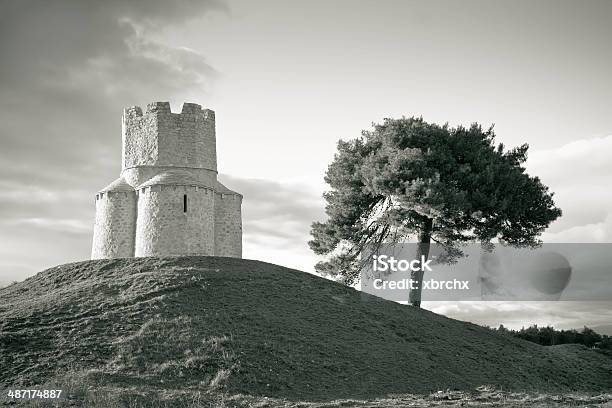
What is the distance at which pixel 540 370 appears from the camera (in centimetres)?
2902

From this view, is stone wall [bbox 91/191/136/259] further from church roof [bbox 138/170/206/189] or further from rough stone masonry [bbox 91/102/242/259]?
church roof [bbox 138/170/206/189]

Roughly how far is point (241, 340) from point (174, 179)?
14662mm

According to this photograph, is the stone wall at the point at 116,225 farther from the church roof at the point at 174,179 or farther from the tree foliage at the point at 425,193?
the tree foliage at the point at 425,193

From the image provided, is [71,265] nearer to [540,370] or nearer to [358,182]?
[358,182]

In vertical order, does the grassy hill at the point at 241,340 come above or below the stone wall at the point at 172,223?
below

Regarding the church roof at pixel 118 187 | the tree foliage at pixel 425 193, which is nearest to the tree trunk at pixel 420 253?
the tree foliage at pixel 425 193

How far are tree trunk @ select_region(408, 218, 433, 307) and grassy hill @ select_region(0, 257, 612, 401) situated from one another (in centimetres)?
93

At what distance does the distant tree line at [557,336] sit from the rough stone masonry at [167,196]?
1816 centimetres

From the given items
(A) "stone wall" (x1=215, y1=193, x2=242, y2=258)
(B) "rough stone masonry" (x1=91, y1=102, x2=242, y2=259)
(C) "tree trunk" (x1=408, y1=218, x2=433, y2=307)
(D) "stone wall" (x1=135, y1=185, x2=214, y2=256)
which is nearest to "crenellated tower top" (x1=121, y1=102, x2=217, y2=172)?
(B) "rough stone masonry" (x1=91, y1=102, x2=242, y2=259)

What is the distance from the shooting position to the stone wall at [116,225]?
3703 cm

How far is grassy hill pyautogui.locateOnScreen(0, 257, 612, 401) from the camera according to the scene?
21.7 m

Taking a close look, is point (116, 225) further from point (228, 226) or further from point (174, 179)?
point (228, 226)

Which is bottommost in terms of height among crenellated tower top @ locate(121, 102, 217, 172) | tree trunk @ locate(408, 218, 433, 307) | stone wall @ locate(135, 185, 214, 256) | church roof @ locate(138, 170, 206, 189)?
tree trunk @ locate(408, 218, 433, 307)

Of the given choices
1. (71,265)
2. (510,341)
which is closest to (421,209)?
(510,341)
